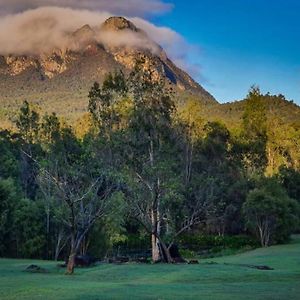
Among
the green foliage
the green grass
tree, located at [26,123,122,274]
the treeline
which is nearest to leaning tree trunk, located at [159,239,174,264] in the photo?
the treeline

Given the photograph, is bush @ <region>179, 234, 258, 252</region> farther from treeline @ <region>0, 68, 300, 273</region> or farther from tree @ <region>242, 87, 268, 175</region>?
tree @ <region>242, 87, 268, 175</region>

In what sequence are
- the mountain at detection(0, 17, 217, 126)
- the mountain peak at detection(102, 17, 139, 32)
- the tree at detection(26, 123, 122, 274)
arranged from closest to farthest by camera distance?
1. the tree at detection(26, 123, 122, 274)
2. the mountain at detection(0, 17, 217, 126)
3. the mountain peak at detection(102, 17, 139, 32)

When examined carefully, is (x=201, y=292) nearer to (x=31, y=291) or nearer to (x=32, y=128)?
(x=31, y=291)

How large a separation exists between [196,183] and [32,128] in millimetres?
30877

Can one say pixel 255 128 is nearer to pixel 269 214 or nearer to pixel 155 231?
pixel 269 214

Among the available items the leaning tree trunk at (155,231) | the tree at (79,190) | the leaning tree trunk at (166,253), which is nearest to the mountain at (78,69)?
the tree at (79,190)

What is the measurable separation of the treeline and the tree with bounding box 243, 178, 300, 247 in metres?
0.12

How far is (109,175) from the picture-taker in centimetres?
3962

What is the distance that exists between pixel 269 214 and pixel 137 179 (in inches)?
938

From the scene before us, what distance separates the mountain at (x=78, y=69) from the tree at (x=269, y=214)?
271ft

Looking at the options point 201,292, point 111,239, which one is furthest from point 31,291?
point 111,239

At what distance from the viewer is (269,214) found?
6350cm

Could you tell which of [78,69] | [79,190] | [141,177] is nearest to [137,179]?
[141,177]

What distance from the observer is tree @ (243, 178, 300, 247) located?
63.1m
